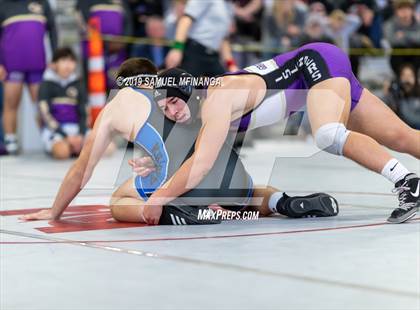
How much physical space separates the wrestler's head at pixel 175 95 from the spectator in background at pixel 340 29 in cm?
748

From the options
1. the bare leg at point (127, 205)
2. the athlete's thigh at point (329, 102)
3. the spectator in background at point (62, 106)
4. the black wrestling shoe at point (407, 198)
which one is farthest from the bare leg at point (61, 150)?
the black wrestling shoe at point (407, 198)

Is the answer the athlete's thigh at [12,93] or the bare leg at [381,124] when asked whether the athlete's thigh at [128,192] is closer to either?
the bare leg at [381,124]

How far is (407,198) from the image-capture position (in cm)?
385

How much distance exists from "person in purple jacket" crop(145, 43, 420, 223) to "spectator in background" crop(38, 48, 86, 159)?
4.50m

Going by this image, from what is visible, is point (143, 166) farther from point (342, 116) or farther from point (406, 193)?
point (406, 193)

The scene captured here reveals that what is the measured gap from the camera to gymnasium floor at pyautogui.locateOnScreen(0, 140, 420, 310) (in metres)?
2.52

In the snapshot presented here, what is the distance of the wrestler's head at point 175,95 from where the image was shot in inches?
159

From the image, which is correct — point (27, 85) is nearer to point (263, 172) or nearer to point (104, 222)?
point (263, 172)

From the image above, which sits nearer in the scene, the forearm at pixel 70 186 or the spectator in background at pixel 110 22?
the forearm at pixel 70 186

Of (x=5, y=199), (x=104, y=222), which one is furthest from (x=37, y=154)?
(x=104, y=222)

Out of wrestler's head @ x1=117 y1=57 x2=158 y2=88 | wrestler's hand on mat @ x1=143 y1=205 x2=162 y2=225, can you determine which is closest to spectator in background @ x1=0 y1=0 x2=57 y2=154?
wrestler's head @ x1=117 y1=57 x2=158 y2=88

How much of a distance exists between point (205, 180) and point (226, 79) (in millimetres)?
493

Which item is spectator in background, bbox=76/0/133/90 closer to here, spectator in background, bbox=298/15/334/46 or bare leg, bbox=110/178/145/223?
spectator in background, bbox=298/15/334/46

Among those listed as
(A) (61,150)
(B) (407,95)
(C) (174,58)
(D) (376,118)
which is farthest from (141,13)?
(D) (376,118)
